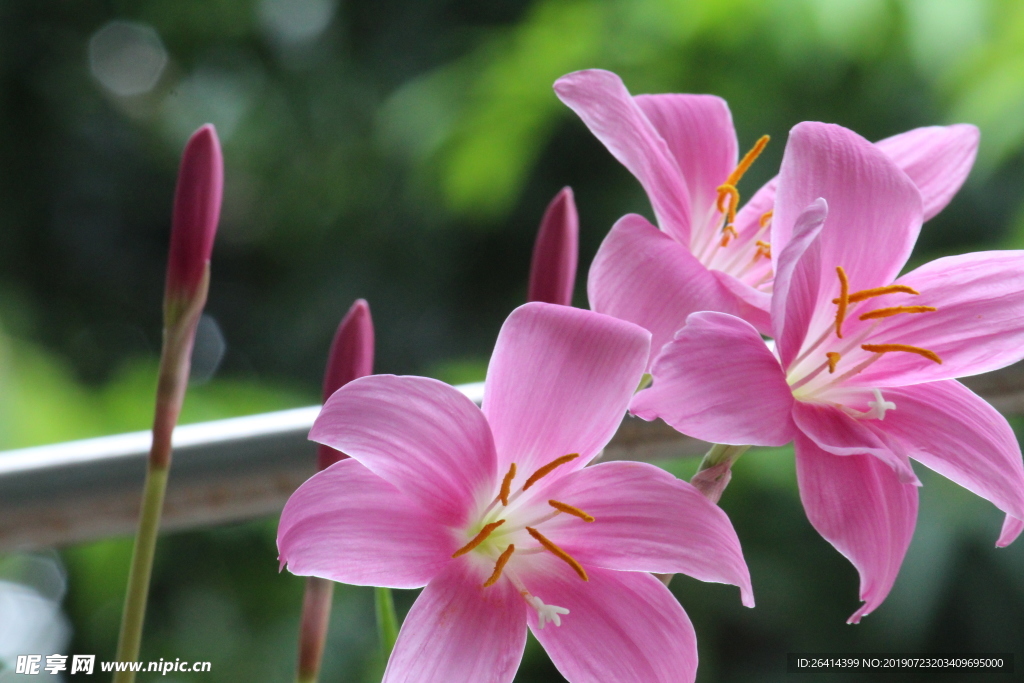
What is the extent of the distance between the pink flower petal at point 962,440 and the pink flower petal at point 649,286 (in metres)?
0.05

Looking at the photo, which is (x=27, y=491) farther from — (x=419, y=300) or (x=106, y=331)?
(x=106, y=331)

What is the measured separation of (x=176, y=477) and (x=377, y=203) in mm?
1714

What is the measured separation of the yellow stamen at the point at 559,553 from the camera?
22 cm

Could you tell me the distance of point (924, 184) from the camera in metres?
0.29

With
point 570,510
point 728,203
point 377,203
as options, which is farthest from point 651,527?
point 377,203

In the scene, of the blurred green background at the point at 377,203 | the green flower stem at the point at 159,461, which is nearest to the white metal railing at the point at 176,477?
the green flower stem at the point at 159,461

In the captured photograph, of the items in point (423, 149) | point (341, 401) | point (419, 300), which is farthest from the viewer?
point (419, 300)

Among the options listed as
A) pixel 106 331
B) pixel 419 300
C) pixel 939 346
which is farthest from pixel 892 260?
pixel 106 331

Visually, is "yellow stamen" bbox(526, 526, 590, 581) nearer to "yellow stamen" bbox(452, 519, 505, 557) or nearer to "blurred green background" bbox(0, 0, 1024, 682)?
→ "yellow stamen" bbox(452, 519, 505, 557)

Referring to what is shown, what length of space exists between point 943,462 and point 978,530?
1053mm

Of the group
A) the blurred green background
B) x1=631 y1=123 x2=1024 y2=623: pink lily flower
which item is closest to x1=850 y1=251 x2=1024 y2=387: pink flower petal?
x1=631 y1=123 x2=1024 y2=623: pink lily flower

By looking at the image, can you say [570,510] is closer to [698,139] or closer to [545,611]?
[545,611]

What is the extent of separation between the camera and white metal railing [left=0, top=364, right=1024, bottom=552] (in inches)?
13.5

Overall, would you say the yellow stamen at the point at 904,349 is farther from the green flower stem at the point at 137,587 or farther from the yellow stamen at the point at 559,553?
the green flower stem at the point at 137,587
